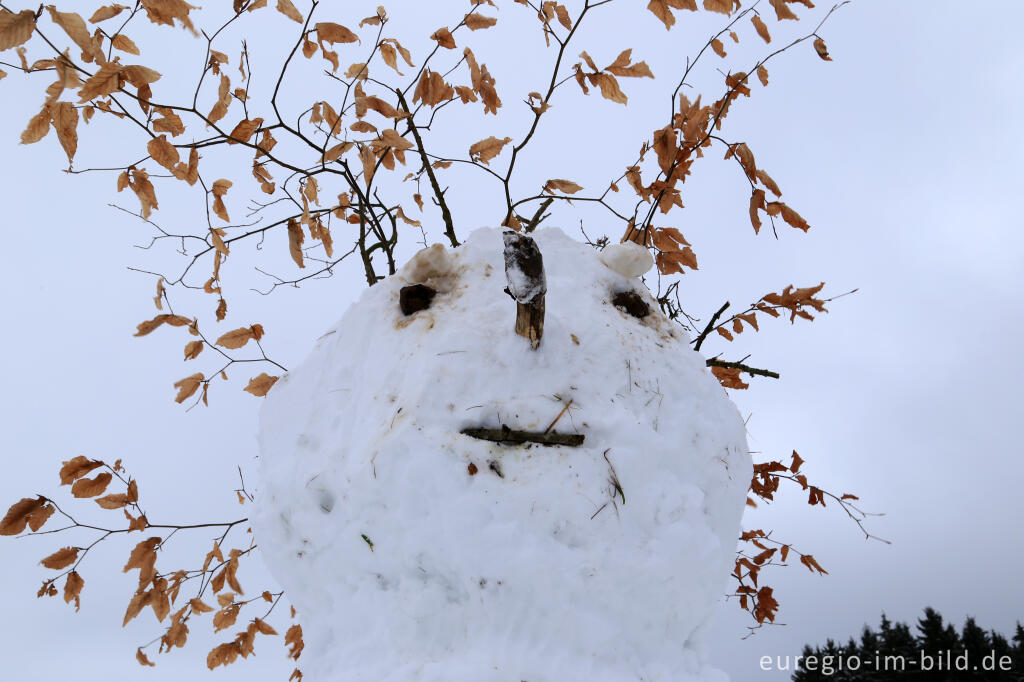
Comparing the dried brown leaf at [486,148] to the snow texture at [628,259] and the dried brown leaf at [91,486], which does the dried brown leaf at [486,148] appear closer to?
the snow texture at [628,259]

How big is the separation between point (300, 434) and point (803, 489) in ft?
10.2

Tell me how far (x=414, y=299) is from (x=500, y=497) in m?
0.90

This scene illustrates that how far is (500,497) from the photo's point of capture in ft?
6.57

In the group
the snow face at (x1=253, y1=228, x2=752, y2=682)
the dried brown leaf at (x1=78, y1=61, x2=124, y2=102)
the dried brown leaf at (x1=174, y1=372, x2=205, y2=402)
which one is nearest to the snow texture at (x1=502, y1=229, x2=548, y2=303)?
the snow face at (x1=253, y1=228, x2=752, y2=682)

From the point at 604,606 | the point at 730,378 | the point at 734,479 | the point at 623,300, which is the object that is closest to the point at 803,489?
the point at 730,378

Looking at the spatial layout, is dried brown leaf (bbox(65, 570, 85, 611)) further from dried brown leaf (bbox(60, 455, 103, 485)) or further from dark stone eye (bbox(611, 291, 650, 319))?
dark stone eye (bbox(611, 291, 650, 319))

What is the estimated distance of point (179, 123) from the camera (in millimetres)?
2541

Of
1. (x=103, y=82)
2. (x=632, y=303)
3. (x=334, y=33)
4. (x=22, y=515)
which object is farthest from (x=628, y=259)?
(x=22, y=515)

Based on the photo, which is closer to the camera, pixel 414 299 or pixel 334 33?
pixel 414 299

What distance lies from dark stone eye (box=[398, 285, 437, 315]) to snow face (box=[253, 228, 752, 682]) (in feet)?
0.09

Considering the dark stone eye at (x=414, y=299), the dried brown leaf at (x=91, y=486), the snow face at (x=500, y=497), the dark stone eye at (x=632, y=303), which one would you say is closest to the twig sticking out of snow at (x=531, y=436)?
the snow face at (x=500, y=497)

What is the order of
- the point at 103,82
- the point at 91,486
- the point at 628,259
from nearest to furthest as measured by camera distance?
the point at 103,82 < the point at 628,259 < the point at 91,486

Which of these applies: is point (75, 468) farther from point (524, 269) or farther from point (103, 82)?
point (524, 269)

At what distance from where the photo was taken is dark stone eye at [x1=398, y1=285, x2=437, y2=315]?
8.23 feet
